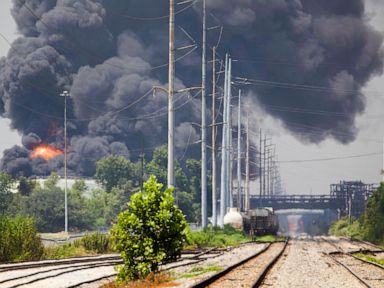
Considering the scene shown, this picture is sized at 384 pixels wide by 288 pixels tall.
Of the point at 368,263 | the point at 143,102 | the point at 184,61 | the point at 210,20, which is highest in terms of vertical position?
the point at 210,20

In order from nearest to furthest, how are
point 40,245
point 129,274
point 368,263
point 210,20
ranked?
point 129,274, point 368,263, point 40,245, point 210,20

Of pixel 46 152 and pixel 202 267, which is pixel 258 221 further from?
pixel 46 152

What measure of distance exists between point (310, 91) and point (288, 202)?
27091mm

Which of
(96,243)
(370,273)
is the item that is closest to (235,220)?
(96,243)

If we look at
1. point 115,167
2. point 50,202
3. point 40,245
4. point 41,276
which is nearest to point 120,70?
point 115,167

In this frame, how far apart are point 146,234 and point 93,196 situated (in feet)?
317

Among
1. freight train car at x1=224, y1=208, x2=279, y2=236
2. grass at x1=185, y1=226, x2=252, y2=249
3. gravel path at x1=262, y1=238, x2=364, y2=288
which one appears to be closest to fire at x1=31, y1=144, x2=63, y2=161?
freight train car at x1=224, y1=208, x2=279, y2=236

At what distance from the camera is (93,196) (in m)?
114

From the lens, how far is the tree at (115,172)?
123m

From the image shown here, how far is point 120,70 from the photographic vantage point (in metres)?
182

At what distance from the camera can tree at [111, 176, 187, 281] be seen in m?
19.1

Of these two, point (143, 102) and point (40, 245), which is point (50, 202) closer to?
point (40, 245)

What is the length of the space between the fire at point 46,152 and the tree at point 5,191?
69688mm

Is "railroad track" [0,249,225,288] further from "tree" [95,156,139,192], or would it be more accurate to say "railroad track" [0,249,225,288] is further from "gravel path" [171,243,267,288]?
"tree" [95,156,139,192]
